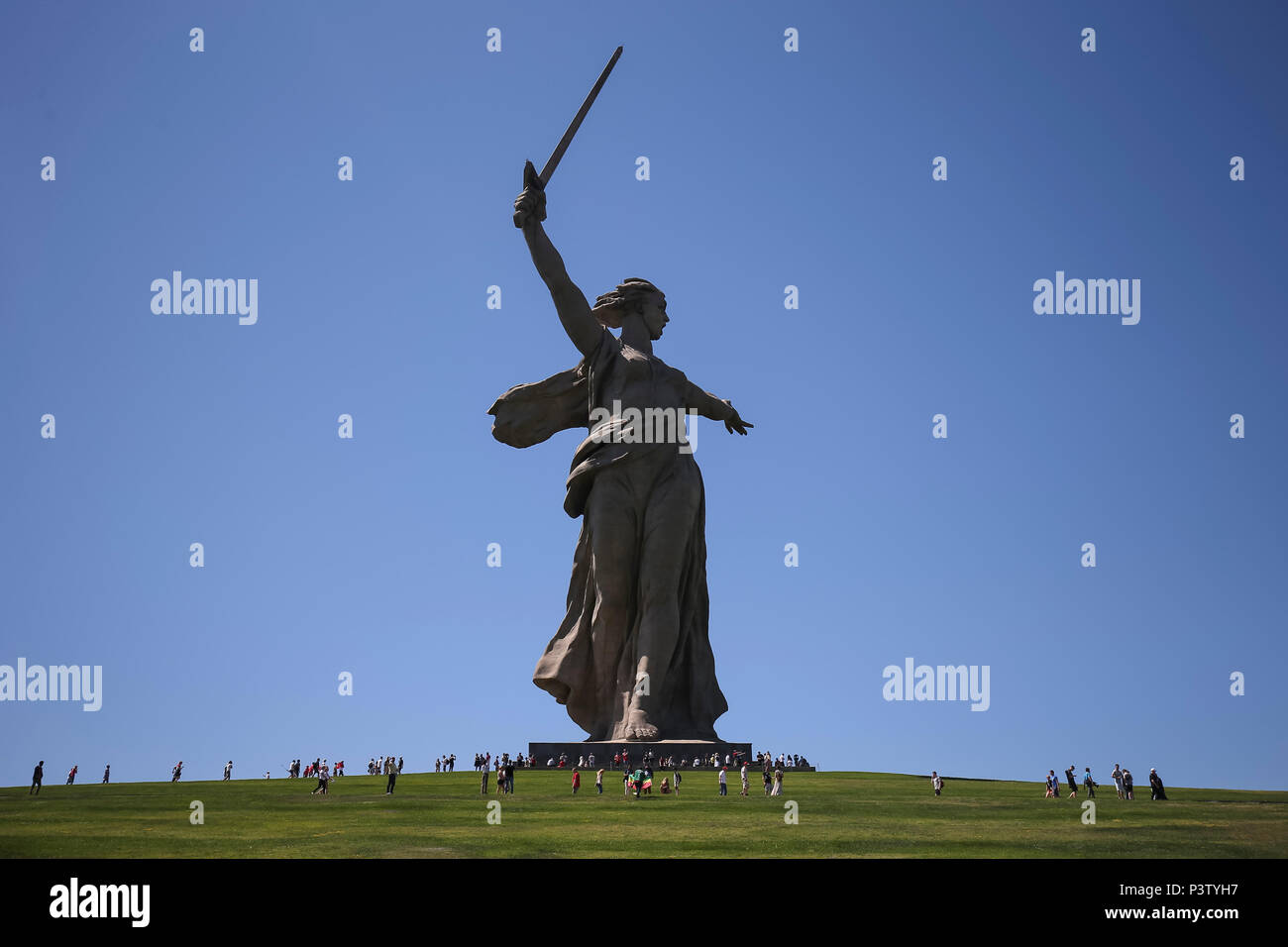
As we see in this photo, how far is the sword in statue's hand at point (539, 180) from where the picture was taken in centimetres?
2631

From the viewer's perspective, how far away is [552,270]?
2700cm

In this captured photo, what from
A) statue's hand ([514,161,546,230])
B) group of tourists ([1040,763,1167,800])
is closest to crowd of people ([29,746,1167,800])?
group of tourists ([1040,763,1167,800])

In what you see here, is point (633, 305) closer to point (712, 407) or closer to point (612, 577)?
point (712, 407)

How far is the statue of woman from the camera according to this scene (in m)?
27.9

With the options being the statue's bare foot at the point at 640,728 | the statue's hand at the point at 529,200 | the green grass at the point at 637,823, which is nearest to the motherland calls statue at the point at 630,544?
the statue's bare foot at the point at 640,728

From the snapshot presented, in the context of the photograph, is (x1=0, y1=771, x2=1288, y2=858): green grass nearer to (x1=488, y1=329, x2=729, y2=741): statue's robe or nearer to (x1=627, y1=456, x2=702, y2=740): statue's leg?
(x1=627, y1=456, x2=702, y2=740): statue's leg

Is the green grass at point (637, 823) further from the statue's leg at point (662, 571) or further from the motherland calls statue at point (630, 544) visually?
the motherland calls statue at point (630, 544)

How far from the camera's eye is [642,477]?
28.3 metres

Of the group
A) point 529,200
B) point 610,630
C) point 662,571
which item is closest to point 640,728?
point 610,630

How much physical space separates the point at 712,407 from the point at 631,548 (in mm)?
3658
